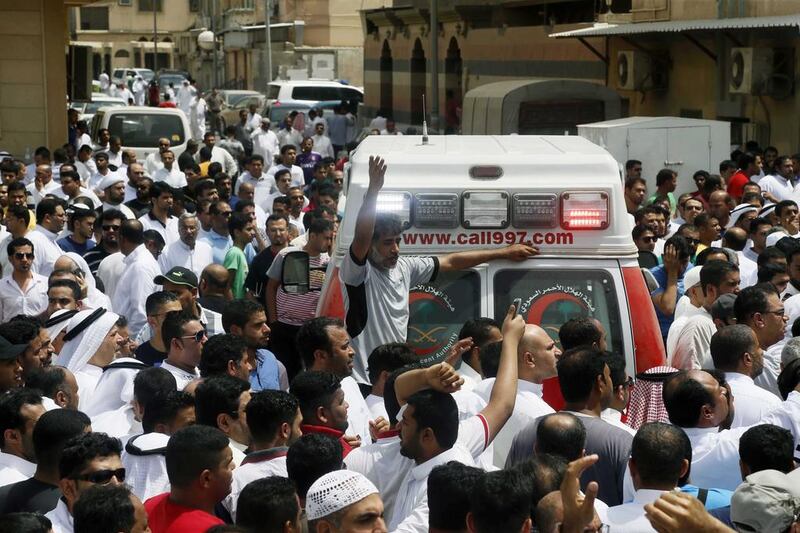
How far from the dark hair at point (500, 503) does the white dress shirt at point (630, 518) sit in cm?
56

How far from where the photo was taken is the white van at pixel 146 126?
23.2 meters

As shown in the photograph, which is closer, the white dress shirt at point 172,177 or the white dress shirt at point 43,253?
the white dress shirt at point 43,253

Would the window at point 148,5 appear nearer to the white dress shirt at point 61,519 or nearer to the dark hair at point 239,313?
the dark hair at point 239,313

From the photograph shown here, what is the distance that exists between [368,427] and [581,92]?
19.2m

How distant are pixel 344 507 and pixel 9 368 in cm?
296

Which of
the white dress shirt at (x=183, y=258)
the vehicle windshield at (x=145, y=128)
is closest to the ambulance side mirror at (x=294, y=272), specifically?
the white dress shirt at (x=183, y=258)

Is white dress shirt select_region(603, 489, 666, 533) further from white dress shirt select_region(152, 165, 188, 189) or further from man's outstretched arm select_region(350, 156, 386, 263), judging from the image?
white dress shirt select_region(152, 165, 188, 189)

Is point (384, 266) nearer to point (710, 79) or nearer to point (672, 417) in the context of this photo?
point (672, 417)

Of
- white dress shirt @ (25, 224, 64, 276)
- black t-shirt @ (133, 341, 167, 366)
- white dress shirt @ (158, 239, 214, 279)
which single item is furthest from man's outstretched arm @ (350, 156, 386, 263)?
white dress shirt @ (25, 224, 64, 276)

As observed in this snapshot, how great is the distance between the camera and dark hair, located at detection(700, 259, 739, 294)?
884cm

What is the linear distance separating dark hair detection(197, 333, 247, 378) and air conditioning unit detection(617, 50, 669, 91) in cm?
2071

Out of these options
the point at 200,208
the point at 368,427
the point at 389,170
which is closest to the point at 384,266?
the point at 389,170

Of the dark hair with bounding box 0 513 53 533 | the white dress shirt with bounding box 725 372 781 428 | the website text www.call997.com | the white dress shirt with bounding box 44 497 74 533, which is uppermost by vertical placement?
the website text www.call997.com

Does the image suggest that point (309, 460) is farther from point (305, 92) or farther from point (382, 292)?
point (305, 92)
